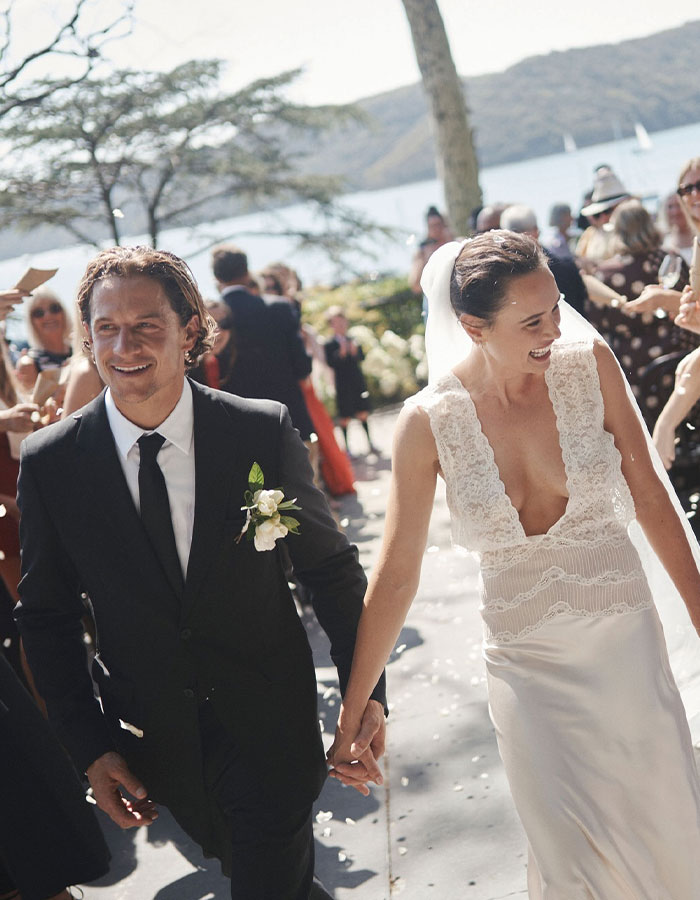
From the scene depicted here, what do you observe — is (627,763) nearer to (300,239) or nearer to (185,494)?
(185,494)

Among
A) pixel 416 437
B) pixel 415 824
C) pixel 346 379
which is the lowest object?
pixel 415 824

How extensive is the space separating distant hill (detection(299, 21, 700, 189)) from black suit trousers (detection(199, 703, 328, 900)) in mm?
78333

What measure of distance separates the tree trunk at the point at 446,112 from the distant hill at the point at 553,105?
66.1m

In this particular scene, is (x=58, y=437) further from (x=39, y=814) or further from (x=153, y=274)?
(x=39, y=814)

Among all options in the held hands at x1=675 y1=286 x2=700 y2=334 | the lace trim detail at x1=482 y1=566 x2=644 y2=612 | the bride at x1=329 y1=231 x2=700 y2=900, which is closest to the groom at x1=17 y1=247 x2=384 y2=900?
the bride at x1=329 y1=231 x2=700 y2=900

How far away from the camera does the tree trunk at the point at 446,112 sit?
1372 centimetres

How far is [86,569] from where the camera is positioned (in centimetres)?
275

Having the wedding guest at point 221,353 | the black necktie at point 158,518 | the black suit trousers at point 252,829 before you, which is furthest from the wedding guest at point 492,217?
the black suit trousers at point 252,829

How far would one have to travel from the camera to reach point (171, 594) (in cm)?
271

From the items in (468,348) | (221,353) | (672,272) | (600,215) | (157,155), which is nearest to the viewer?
(468,348)

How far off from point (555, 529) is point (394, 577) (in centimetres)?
48

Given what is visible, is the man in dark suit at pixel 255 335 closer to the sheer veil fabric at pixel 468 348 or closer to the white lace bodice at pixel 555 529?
the sheer veil fabric at pixel 468 348

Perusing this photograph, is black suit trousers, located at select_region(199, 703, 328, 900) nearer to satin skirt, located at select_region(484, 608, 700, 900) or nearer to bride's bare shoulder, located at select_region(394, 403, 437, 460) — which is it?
satin skirt, located at select_region(484, 608, 700, 900)

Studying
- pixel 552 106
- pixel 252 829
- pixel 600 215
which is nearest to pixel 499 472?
pixel 252 829
